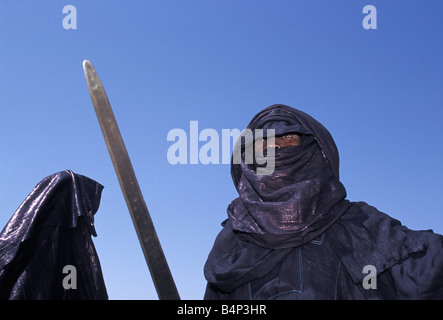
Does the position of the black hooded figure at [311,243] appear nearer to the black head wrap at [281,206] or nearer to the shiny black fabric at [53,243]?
the black head wrap at [281,206]

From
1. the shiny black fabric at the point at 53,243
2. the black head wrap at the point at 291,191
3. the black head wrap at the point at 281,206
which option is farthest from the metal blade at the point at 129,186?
the shiny black fabric at the point at 53,243

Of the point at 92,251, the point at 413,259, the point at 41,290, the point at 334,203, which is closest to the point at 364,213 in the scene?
the point at 334,203

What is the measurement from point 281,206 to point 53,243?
1959 mm

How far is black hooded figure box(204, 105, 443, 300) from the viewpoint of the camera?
397 cm

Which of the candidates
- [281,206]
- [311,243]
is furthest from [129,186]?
[311,243]

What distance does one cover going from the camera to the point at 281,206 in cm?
425

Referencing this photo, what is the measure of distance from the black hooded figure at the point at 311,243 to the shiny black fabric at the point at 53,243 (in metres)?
1.08

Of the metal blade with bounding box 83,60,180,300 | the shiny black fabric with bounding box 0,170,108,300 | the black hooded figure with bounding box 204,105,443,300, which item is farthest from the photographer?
the shiny black fabric with bounding box 0,170,108,300

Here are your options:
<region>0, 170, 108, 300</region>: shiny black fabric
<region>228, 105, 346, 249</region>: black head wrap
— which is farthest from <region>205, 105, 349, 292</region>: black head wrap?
<region>0, 170, 108, 300</region>: shiny black fabric

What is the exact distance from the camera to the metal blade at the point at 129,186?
10.6ft

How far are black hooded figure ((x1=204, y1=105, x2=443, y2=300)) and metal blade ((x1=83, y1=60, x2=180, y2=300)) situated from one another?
109 centimetres

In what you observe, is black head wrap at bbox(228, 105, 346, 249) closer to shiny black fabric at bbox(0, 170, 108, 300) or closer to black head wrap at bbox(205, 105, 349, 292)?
black head wrap at bbox(205, 105, 349, 292)

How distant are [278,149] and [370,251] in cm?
119
